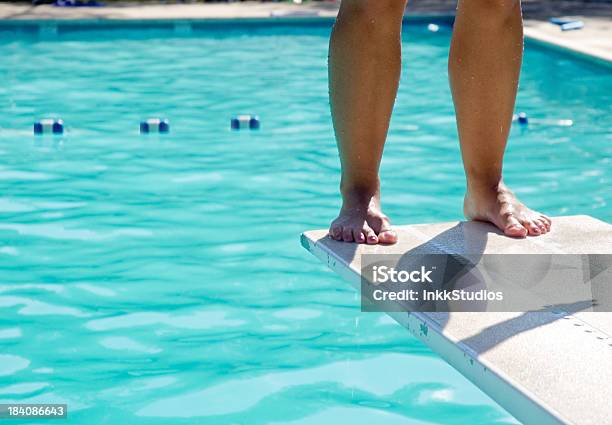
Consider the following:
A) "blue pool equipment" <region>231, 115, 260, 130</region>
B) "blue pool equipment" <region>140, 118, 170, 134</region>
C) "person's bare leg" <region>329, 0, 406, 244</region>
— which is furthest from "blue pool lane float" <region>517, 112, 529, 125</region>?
"person's bare leg" <region>329, 0, 406, 244</region>

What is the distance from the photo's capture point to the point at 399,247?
113 inches

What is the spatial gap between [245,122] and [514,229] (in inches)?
139

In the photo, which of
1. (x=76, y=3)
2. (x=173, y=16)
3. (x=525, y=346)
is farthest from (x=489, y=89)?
(x=76, y=3)

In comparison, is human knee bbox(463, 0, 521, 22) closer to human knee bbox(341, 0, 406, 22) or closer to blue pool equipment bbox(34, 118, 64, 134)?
human knee bbox(341, 0, 406, 22)

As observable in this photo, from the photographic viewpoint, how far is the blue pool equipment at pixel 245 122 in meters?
6.32

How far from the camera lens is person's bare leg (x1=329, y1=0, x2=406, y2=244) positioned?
9.55 ft

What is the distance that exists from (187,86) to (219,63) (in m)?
1.16

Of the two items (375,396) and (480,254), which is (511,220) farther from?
(375,396)

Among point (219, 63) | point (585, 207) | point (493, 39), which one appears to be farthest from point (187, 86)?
point (493, 39)

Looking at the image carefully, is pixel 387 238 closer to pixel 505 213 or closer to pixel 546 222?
pixel 505 213

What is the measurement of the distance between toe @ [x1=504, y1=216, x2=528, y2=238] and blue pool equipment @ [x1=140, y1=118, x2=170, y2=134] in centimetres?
355

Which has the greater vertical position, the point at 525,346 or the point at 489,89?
the point at 489,89

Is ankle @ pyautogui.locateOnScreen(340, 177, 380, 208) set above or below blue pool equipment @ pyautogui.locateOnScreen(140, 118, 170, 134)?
above

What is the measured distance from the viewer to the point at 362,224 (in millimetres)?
2932
